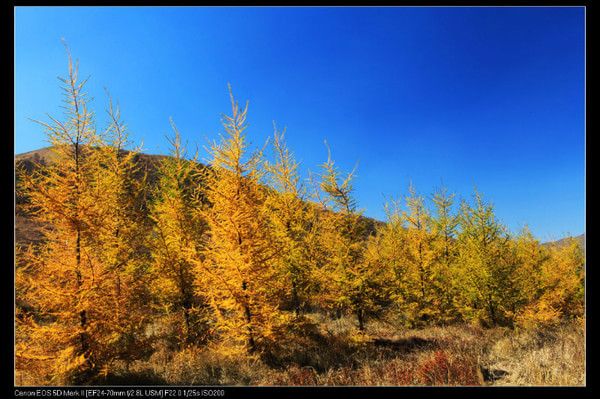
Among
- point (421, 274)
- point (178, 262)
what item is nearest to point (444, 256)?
point (421, 274)

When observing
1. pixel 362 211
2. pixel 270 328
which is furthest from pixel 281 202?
pixel 270 328

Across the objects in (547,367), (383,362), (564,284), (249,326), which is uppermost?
(547,367)

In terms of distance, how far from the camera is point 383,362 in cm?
1017

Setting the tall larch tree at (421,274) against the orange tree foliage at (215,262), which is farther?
the tall larch tree at (421,274)

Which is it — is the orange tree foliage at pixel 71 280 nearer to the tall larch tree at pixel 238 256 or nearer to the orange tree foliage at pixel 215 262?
the orange tree foliage at pixel 215 262

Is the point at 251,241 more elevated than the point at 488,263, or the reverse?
the point at 251,241

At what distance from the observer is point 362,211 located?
573 inches

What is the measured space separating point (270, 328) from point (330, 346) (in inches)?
157

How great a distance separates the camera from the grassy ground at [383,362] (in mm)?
7492

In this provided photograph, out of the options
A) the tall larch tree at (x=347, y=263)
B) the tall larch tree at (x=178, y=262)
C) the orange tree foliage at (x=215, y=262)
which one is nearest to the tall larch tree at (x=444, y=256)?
the orange tree foliage at (x=215, y=262)

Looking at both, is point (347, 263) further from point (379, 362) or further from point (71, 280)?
point (71, 280)

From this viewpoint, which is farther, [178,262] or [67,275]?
[178,262]
